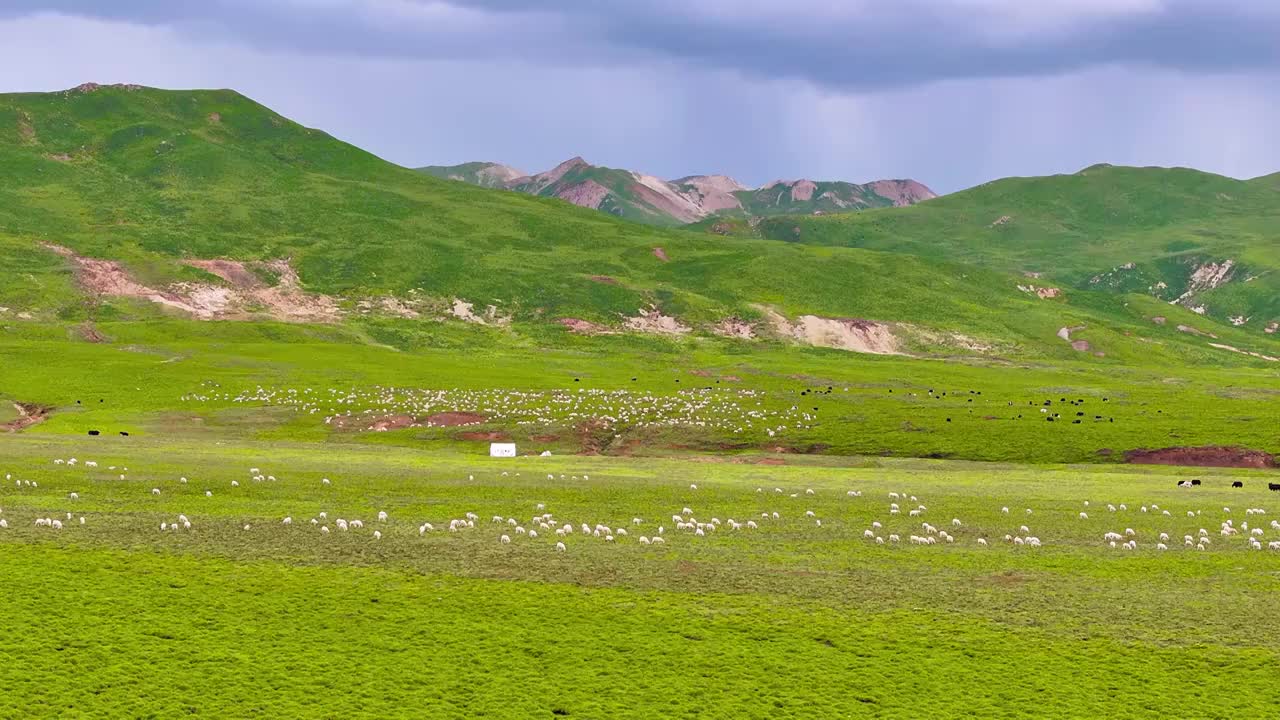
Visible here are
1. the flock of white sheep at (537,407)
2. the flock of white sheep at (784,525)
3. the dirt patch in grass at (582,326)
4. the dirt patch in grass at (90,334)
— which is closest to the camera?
the flock of white sheep at (784,525)

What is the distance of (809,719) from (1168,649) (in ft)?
33.6

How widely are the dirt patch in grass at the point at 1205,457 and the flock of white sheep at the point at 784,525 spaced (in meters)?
29.3

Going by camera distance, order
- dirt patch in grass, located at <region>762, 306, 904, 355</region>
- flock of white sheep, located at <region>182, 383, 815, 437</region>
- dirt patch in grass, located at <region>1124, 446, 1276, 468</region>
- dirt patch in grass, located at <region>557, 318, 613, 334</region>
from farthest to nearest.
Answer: dirt patch in grass, located at <region>762, 306, 904, 355</region>
dirt patch in grass, located at <region>557, 318, 613, 334</region>
flock of white sheep, located at <region>182, 383, 815, 437</region>
dirt patch in grass, located at <region>1124, 446, 1276, 468</region>

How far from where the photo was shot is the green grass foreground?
22656mm

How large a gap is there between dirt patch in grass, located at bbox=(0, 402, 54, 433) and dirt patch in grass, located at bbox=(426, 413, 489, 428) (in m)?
31.1

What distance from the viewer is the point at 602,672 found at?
24.1 meters

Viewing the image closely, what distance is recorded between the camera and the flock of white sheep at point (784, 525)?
36688mm

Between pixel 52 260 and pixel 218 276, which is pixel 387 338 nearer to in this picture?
pixel 218 276

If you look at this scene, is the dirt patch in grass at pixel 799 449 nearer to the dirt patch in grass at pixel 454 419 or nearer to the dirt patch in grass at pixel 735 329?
the dirt patch in grass at pixel 454 419

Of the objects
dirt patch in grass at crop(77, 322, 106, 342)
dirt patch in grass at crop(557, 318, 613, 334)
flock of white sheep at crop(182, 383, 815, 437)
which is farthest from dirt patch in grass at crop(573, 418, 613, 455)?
dirt patch in grass at crop(557, 318, 613, 334)

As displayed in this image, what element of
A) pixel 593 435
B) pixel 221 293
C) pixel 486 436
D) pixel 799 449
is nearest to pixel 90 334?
pixel 221 293

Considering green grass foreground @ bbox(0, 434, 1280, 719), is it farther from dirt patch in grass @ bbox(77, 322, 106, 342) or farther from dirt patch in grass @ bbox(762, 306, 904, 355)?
dirt patch in grass @ bbox(762, 306, 904, 355)

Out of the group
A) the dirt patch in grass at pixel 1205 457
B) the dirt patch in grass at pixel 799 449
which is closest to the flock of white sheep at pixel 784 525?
the dirt patch in grass at pixel 1205 457

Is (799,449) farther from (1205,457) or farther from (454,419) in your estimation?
(454,419)
